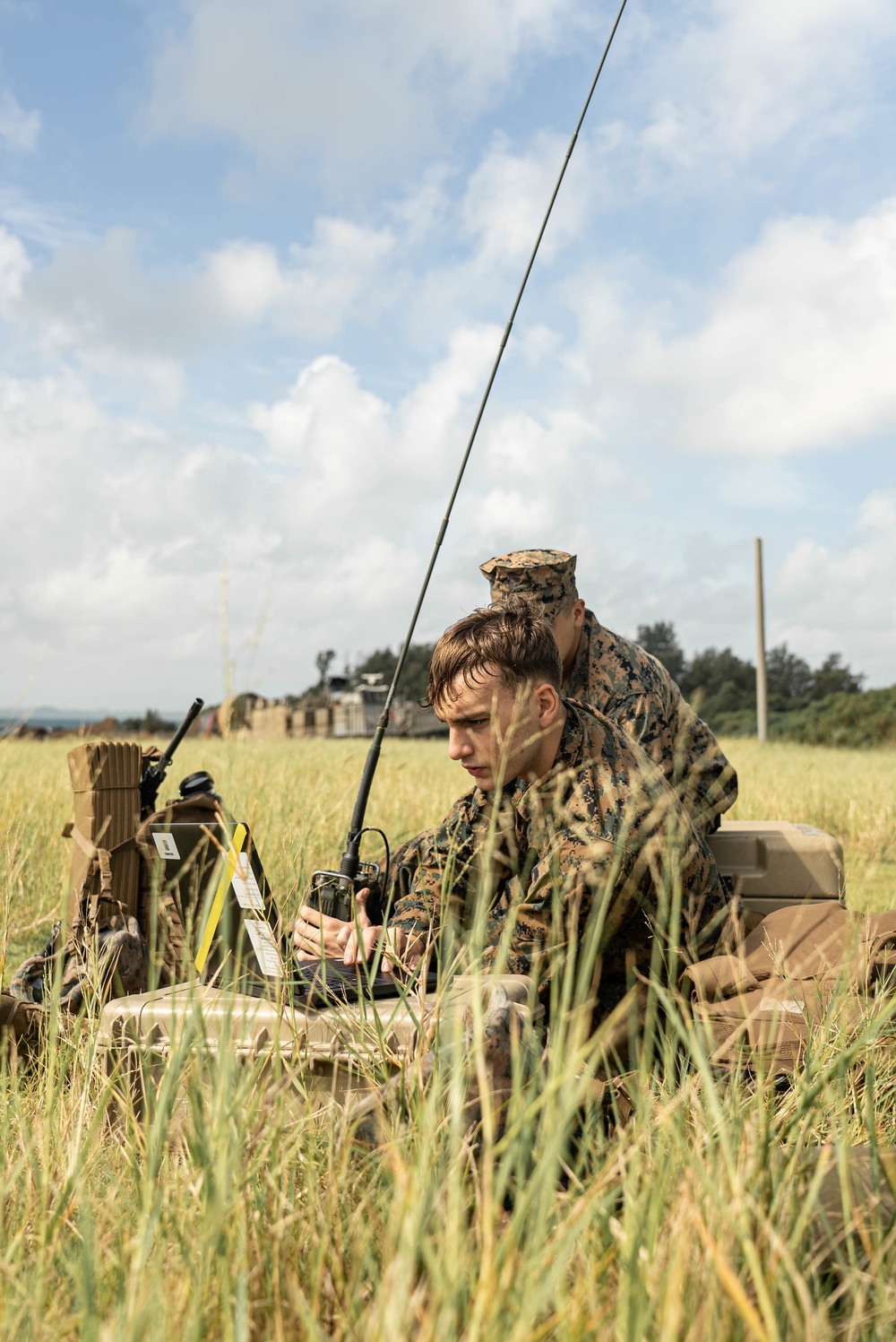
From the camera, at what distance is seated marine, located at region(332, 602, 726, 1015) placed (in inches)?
102

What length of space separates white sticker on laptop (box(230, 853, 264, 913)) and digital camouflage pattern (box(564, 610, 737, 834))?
1.71 meters

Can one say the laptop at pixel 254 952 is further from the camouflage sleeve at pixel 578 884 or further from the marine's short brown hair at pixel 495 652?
the marine's short brown hair at pixel 495 652

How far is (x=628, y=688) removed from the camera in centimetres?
415

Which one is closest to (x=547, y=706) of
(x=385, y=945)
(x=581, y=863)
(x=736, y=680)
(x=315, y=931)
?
(x=581, y=863)

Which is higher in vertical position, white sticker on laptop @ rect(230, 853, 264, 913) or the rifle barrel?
the rifle barrel

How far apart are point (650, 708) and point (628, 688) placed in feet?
0.48

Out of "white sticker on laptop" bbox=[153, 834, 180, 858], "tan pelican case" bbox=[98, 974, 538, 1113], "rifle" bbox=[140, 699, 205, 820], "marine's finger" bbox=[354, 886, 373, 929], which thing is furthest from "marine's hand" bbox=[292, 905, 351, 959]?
"rifle" bbox=[140, 699, 205, 820]

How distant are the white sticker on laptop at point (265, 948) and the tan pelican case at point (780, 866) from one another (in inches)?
73.2

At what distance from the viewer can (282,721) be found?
98.5ft

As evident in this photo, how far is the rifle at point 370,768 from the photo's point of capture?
2893mm

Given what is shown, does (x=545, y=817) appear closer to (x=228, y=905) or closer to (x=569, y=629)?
(x=228, y=905)

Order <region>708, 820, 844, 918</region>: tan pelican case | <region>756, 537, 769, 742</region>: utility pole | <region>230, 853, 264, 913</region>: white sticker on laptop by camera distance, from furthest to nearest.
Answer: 1. <region>756, 537, 769, 742</region>: utility pole
2. <region>708, 820, 844, 918</region>: tan pelican case
3. <region>230, 853, 264, 913</region>: white sticker on laptop

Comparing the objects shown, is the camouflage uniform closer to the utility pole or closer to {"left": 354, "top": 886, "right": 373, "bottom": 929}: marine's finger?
{"left": 354, "top": 886, "right": 373, "bottom": 929}: marine's finger

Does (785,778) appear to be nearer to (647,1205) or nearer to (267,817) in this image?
(267,817)
